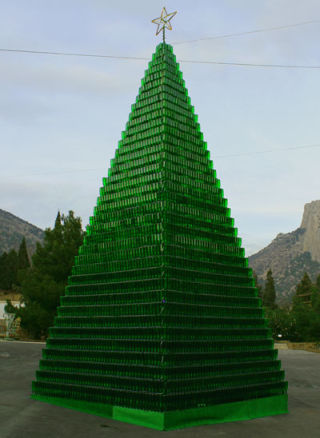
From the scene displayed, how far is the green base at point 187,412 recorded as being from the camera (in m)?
13.6

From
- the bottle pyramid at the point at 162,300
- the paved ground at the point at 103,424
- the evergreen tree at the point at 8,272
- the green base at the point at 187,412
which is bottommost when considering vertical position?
the paved ground at the point at 103,424

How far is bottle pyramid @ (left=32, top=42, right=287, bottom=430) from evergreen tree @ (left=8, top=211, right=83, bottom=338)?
27.8m

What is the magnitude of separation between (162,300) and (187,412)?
3542mm

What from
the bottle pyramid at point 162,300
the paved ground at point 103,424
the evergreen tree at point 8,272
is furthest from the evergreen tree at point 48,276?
the evergreen tree at point 8,272

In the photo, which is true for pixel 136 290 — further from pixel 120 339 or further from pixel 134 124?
pixel 134 124

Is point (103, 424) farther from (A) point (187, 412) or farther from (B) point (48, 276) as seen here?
(B) point (48, 276)

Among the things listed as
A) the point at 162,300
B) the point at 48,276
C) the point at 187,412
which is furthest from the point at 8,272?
the point at 187,412

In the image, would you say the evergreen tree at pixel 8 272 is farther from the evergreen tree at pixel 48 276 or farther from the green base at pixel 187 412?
the green base at pixel 187 412

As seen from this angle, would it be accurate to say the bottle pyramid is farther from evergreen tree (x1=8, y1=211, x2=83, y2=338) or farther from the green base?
evergreen tree (x1=8, y1=211, x2=83, y2=338)

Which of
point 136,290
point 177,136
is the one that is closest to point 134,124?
point 177,136

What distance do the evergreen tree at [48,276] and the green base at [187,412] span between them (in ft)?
91.6

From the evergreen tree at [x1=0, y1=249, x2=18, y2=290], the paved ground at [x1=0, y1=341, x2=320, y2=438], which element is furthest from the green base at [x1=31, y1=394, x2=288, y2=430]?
the evergreen tree at [x1=0, y1=249, x2=18, y2=290]

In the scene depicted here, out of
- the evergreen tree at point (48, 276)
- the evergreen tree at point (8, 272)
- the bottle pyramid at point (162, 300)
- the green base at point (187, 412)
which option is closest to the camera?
the green base at point (187, 412)

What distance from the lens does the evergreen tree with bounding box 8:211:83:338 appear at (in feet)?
147
